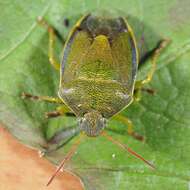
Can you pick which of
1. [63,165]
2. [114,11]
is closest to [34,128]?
[63,165]

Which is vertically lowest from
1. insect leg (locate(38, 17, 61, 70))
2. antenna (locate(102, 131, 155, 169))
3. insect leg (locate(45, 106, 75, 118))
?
antenna (locate(102, 131, 155, 169))

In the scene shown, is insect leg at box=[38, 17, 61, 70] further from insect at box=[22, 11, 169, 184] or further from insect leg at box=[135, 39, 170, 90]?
insect leg at box=[135, 39, 170, 90]

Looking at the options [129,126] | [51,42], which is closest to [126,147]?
[129,126]

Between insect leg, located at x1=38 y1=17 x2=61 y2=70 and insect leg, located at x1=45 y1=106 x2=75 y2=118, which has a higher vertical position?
insect leg, located at x1=38 y1=17 x2=61 y2=70

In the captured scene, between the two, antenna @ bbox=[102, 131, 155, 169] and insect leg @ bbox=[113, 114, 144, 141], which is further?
insect leg @ bbox=[113, 114, 144, 141]

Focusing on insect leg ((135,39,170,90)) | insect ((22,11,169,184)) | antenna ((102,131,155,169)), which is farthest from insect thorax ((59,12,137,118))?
antenna ((102,131,155,169))

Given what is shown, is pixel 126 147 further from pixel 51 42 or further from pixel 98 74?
pixel 51 42

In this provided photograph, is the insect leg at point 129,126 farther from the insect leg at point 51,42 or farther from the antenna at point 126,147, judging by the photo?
the insect leg at point 51,42

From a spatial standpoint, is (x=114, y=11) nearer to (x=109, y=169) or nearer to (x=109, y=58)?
(x=109, y=58)
